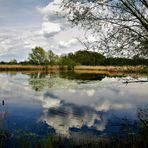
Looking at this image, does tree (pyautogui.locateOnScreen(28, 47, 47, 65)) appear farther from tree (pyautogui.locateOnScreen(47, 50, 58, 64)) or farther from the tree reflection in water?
the tree reflection in water

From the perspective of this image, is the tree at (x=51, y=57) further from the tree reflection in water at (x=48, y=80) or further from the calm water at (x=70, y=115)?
the calm water at (x=70, y=115)

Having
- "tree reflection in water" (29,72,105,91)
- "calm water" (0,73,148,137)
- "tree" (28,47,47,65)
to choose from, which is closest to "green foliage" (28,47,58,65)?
"tree" (28,47,47,65)

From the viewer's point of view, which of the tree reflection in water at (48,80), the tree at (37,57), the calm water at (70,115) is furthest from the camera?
the tree at (37,57)

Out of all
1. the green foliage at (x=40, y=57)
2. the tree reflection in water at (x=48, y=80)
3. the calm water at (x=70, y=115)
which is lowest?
the calm water at (x=70, y=115)

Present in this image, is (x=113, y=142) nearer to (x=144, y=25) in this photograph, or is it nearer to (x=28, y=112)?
(x=144, y=25)

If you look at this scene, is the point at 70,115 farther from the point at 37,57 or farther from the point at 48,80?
the point at 37,57

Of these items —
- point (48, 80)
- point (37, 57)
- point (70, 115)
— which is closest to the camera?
point (70, 115)

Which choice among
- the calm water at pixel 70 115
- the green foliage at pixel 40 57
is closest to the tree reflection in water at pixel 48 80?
the calm water at pixel 70 115

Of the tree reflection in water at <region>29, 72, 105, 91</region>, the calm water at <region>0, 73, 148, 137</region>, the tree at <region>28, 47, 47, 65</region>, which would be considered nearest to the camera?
the calm water at <region>0, 73, 148, 137</region>

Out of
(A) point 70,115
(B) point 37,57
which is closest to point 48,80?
(A) point 70,115

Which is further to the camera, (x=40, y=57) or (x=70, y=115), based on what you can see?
(x=40, y=57)

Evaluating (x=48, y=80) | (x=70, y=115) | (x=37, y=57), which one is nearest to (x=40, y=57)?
(x=37, y=57)

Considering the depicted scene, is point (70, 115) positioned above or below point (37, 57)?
below

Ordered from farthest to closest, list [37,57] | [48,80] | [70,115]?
[37,57] → [48,80] → [70,115]
